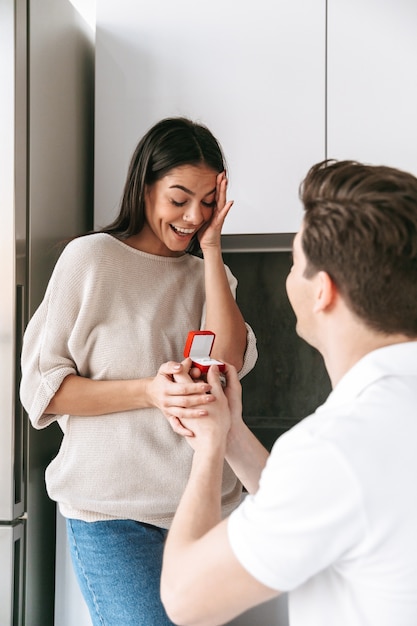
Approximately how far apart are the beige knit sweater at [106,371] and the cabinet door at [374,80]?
2.26 ft

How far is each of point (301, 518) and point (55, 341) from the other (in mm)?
A: 801

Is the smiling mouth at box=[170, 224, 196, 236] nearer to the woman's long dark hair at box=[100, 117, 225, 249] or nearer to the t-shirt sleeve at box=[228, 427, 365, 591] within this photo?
the woman's long dark hair at box=[100, 117, 225, 249]

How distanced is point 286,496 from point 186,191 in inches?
32.0

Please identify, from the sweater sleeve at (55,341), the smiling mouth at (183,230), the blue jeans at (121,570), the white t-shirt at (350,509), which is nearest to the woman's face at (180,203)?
the smiling mouth at (183,230)

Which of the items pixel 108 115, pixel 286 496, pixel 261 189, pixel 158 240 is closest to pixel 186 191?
pixel 158 240

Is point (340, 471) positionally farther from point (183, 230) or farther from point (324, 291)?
point (183, 230)

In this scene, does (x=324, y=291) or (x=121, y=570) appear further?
(x=121, y=570)

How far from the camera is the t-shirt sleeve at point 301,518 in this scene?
0.67 meters

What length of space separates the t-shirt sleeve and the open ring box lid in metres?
0.48

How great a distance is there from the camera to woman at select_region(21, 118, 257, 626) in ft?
4.43

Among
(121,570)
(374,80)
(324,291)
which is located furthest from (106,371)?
(374,80)

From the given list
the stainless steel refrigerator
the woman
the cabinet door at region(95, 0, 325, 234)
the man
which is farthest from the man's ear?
the cabinet door at region(95, 0, 325, 234)

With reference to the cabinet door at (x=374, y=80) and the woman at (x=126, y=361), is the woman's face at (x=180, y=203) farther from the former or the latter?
the cabinet door at (x=374, y=80)

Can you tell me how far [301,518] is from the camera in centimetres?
68
